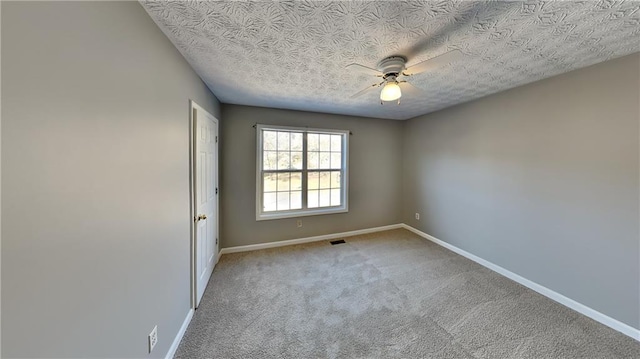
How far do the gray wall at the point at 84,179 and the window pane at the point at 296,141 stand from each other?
7.25 feet

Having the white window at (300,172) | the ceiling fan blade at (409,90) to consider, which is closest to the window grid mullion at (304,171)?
the white window at (300,172)

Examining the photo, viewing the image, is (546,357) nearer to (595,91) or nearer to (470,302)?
(470,302)

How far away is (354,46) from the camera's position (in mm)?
1586

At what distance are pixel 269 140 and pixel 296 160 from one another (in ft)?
1.86

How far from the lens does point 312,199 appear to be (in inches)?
151

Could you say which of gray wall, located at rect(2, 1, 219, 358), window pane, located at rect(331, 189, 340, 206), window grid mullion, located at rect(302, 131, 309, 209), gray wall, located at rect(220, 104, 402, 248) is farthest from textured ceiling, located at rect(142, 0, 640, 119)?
window pane, located at rect(331, 189, 340, 206)

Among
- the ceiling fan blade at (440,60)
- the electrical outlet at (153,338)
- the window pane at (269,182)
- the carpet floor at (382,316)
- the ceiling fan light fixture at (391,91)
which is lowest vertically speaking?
the carpet floor at (382,316)

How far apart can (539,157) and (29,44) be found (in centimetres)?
376

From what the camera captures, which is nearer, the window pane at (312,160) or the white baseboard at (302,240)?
the white baseboard at (302,240)

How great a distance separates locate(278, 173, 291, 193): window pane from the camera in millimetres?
3596

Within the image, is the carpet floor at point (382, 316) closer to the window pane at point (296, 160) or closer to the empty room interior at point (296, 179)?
the empty room interior at point (296, 179)

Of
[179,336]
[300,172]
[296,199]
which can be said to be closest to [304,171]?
[300,172]

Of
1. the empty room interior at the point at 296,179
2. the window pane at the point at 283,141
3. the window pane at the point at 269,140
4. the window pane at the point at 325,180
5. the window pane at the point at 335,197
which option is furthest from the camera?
the window pane at the point at 335,197

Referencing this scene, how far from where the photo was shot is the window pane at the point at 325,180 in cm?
389
